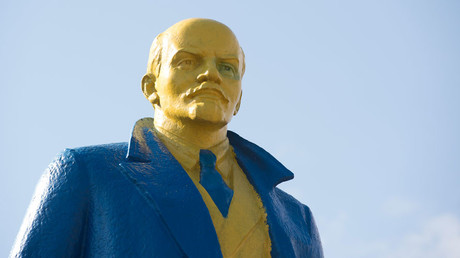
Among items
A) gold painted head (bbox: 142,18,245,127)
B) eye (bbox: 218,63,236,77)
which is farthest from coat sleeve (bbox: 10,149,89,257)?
eye (bbox: 218,63,236,77)

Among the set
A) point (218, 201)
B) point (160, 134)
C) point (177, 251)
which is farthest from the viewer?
point (160, 134)

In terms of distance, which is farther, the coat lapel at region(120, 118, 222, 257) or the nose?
the nose

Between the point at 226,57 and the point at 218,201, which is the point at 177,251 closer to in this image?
the point at 218,201

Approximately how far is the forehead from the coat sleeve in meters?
1.24

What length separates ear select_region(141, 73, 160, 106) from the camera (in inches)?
226

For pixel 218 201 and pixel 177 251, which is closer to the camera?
pixel 177 251

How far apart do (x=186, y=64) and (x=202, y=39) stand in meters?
0.24

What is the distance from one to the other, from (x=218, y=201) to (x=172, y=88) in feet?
3.13

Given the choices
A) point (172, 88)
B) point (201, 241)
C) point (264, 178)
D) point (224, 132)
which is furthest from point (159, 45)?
point (201, 241)

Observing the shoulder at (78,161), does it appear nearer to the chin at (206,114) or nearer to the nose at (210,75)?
the chin at (206,114)

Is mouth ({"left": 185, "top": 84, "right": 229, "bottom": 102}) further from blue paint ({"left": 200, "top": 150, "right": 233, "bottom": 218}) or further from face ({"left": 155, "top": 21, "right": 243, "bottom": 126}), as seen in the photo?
blue paint ({"left": 200, "top": 150, "right": 233, "bottom": 218})

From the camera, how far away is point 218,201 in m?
5.13

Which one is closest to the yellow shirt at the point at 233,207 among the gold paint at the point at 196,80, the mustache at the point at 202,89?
the gold paint at the point at 196,80

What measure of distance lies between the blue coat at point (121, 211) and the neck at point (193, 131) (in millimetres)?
227
